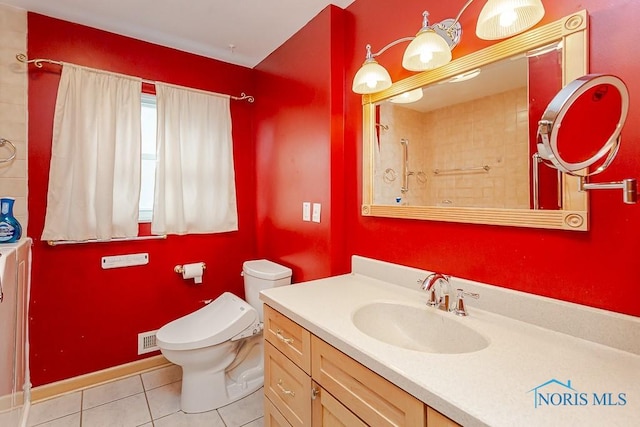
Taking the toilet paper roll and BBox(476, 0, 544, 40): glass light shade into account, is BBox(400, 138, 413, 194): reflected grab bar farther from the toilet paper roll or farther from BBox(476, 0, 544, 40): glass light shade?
the toilet paper roll

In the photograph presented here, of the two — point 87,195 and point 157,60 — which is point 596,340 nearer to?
point 87,195

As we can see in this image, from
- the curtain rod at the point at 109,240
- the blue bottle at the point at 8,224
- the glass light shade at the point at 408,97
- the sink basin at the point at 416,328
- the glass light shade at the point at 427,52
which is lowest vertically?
the sink basin at the point at 416,328

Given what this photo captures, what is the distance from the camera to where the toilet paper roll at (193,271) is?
2.24 m

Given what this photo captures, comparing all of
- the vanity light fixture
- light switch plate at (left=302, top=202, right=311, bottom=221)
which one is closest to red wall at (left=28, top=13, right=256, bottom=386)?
light switch plate at (left=302, top=202, right=311, bottom=221)

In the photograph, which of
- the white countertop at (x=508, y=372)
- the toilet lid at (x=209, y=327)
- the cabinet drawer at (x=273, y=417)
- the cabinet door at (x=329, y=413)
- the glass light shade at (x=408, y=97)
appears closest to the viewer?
the white countertop at (x=508, y=372)

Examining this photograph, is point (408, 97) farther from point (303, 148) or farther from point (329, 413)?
point (329, 413)

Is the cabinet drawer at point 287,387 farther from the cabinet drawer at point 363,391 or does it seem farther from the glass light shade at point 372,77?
the glass light shade at point 372,77

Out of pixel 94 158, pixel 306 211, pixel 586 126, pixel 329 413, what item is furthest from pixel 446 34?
pixel 94 158

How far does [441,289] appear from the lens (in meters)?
1.18

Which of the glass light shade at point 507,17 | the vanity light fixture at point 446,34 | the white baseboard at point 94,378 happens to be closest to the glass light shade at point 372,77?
the vanity light fixture at point 446,34

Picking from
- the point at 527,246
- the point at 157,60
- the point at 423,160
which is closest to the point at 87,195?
the point at 157,60

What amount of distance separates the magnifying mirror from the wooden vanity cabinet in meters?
0.69

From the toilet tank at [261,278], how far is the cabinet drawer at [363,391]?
36.4 inches

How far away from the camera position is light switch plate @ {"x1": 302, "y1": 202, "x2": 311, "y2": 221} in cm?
192
